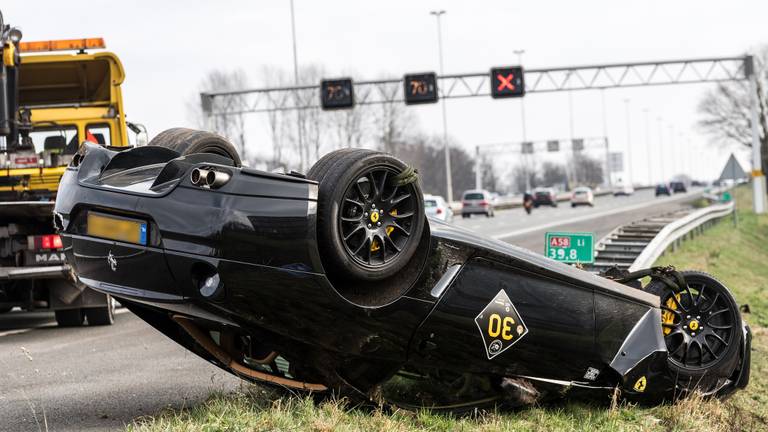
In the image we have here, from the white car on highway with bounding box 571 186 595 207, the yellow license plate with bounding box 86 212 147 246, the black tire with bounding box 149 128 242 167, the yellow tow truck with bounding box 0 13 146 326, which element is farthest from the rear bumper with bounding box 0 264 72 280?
the white car on highway with bounding box 571 186 595 207

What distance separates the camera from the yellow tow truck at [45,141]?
10.7 meters

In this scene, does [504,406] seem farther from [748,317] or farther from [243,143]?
[243,143]

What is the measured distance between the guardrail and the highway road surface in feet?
19.4

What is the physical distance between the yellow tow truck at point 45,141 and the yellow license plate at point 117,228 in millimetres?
5770

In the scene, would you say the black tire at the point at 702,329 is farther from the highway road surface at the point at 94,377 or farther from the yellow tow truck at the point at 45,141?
the yellow tow truck at the point at 45,141

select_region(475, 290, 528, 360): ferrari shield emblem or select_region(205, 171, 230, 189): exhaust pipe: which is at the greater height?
select_region(205, 171, 230, 189): exhaust pipe

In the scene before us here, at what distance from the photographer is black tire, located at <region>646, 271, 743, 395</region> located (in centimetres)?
636

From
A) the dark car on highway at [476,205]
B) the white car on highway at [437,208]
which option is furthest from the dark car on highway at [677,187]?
the white car on highway at [437,208]

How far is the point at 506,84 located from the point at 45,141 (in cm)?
2979

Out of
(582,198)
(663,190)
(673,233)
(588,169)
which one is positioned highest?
(588,169)

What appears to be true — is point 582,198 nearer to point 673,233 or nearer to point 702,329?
point 673,233

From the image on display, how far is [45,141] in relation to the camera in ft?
41.1

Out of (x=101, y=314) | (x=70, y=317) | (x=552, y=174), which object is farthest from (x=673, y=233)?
(x=552, y=174)

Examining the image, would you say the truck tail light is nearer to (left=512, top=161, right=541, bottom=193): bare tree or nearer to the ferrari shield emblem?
the ferrari shield emblem
